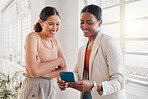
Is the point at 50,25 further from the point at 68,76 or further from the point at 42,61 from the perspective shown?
the point at 68,76

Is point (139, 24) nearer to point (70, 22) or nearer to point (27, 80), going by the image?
point (70, 22)

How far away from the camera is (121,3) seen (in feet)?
5.48

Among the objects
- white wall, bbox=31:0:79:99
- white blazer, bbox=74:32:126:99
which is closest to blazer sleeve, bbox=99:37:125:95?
white blazer, bbox=74:32:126:99

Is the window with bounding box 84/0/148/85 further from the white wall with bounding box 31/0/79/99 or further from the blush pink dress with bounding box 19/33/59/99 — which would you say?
the blush pink dress with bounding box 19/33/59/99

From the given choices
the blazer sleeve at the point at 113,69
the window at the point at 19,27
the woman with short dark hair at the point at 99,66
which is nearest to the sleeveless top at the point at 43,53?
the woman with short dark hair at the point at 99,66

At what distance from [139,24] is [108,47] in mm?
784

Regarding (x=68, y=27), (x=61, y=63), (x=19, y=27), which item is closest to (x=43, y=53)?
(x=61, y=63)

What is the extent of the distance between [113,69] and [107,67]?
A: 0.23ft

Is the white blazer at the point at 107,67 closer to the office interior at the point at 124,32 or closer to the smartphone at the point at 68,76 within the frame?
the smartphone at the point at 68,76

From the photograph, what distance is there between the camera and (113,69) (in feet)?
3.11

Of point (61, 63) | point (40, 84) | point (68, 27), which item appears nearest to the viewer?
point (40, 84)

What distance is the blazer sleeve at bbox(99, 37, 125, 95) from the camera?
0.91m

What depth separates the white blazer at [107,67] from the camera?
3.06 feet

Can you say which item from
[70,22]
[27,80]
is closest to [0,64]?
[70,22]
